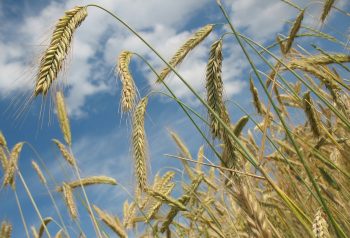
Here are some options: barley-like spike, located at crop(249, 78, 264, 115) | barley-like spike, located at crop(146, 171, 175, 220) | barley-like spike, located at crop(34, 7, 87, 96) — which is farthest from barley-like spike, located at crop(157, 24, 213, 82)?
barley-like spike, located at crop(146, 171, 175, 220)

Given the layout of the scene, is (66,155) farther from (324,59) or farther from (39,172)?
(324,59)

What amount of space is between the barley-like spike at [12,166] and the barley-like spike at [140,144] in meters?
1.98

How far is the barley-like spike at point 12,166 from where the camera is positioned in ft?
13.6

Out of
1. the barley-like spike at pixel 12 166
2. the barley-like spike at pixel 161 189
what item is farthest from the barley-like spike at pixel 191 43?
the barley-like spike at pixel 12 166

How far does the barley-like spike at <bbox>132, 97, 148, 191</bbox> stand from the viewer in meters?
2.60

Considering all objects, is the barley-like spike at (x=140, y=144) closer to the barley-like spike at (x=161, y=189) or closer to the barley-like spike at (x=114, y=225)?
the barley-like spike at (x=161, y=189)

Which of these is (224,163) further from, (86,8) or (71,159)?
(71,159)

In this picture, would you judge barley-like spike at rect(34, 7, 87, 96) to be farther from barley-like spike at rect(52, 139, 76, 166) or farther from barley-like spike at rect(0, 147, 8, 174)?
barley-like spike at rect(0, 147, 8, 174)

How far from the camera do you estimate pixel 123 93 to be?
2285 millimetres

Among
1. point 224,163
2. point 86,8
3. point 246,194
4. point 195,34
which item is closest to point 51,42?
point 86,8

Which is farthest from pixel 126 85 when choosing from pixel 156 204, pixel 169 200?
pixel 156 204

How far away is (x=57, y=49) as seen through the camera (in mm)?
2111

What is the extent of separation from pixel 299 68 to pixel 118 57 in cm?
117

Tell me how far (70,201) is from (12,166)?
799mm
